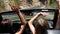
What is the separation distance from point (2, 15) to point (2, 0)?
366 inches

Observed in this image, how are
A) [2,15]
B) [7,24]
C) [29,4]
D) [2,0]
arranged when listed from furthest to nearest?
[29,4]
[2,0]
[2,15]
[7,24]

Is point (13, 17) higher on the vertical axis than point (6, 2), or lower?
higher

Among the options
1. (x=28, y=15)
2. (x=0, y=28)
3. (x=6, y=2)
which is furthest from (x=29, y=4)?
(x=0, y=28)

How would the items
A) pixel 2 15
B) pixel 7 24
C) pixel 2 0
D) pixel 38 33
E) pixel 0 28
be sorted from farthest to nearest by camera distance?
pixel 2 0 < pixel 2 15 < pixel 0 28 < pixel 7 24 < pixel 38 33

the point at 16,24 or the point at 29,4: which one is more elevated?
the point at 16,24

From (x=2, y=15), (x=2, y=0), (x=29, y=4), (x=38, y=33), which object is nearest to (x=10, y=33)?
(x=38, y=33)

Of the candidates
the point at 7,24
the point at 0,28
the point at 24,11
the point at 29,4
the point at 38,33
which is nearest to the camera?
the point at 38,33

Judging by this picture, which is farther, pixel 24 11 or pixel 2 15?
pixel 24 11

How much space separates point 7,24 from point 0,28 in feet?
0.78

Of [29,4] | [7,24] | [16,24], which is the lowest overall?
[29,4]

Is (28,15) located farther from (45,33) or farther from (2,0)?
(2,0)

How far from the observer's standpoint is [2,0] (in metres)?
12.8

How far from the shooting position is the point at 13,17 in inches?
152

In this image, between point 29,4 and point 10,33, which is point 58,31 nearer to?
point 10,33
